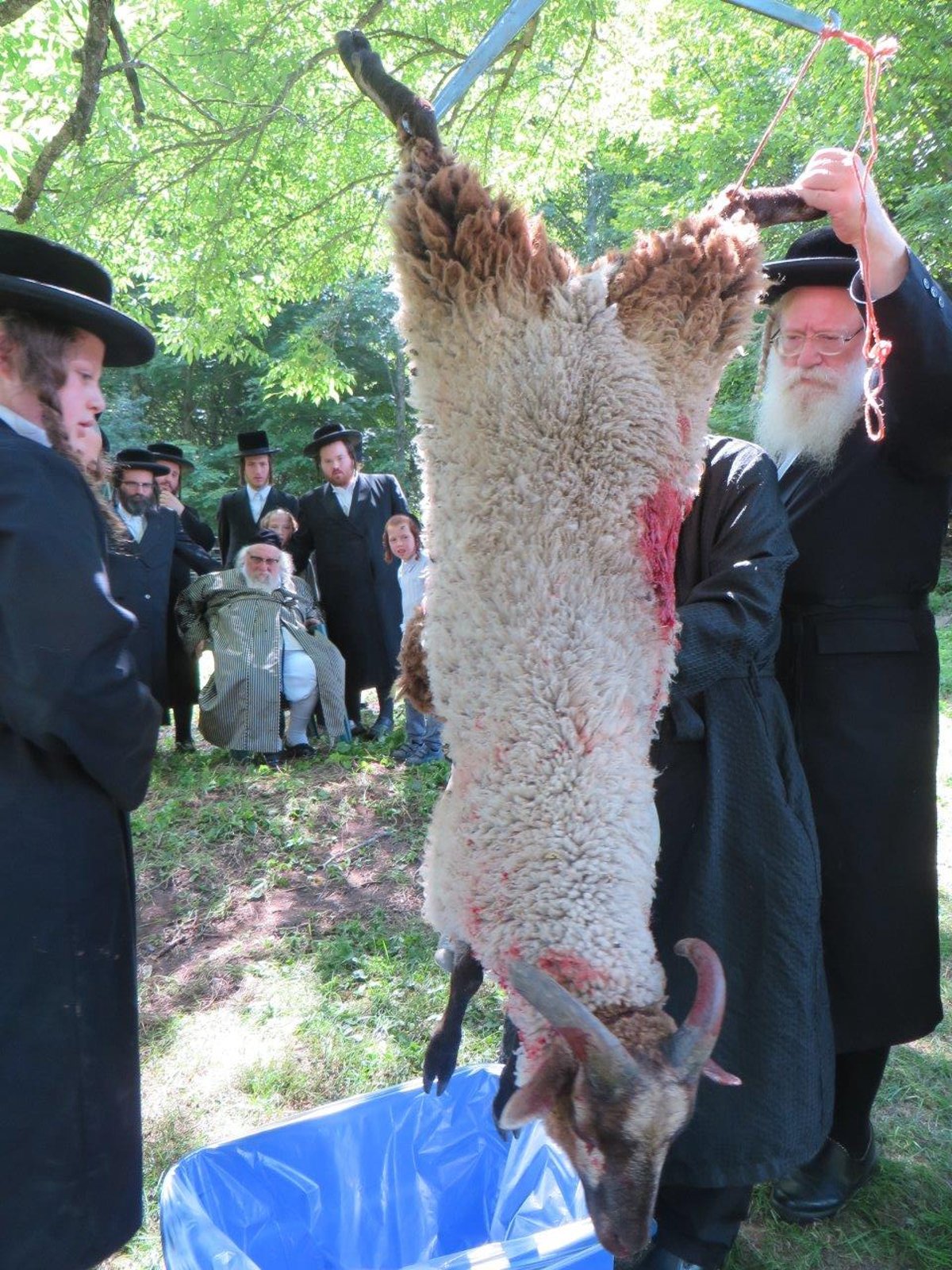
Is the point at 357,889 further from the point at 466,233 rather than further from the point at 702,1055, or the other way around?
the point at 466,233

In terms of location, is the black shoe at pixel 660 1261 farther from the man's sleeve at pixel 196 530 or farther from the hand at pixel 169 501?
the man's sleeve at pixel 196 530

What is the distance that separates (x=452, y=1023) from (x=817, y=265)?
1.86 metres

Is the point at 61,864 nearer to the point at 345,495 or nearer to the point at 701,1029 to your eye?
the point at 701,1029

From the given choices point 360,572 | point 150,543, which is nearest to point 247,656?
point 150,543

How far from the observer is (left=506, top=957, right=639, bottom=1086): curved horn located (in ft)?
3.82

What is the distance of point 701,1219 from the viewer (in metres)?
1.99

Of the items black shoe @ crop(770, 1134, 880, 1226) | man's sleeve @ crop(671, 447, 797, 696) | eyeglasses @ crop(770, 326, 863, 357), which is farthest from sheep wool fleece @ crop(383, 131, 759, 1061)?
black shoe @ crop(770, 1134, 880, 1226)

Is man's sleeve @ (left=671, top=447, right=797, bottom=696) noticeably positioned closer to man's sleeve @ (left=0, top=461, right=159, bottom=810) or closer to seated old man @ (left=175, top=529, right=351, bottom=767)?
man's sleeve @ (left=0, top=461, right=159, bottom=810)

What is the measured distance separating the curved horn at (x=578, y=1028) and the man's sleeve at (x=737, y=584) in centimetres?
64

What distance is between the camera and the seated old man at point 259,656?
21.1 feet

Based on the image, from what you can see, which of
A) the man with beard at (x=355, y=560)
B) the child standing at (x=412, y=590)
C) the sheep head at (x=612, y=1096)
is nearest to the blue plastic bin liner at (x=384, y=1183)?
the sheep head at (x=612, y=1096)

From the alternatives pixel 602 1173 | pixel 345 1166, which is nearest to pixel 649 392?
pixel 602 1173

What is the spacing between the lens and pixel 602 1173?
4.14 ft

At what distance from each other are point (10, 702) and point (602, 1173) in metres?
1.24
